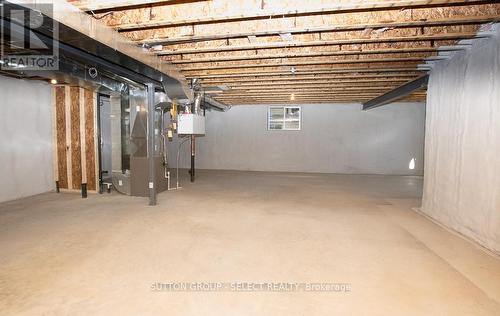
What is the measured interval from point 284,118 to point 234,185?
12.0ft

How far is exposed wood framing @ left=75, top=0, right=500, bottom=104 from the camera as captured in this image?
2365 mm

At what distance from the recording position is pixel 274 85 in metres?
5.50

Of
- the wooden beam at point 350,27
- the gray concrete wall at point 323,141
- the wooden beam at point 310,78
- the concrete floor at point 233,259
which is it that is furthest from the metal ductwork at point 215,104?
the wooden beam at point 350,27

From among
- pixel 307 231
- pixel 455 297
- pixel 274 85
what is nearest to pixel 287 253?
pixel 307 231

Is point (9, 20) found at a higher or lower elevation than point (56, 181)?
higher

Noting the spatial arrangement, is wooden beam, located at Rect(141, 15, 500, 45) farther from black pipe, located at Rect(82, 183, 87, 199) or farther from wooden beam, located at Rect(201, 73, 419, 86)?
black pipe, located at Rect(82, 183, 87, 199)

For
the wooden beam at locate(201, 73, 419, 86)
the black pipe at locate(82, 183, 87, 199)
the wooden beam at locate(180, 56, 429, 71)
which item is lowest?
the black pipe at locate(82, 183, 87, 199)

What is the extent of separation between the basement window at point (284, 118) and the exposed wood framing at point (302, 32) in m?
4.37

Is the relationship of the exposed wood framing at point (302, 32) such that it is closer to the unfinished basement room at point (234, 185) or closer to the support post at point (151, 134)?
the unfinished basement room at point (234, 185)

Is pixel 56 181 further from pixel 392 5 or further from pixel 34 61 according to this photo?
pixel 392 5

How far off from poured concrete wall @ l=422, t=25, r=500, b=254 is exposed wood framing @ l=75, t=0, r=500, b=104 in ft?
1.00

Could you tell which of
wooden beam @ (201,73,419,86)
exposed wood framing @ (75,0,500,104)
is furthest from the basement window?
exposed wood framing @ (75,0,500,104)

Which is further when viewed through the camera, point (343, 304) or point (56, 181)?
point (56, 181)

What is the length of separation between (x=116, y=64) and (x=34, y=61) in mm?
1276
